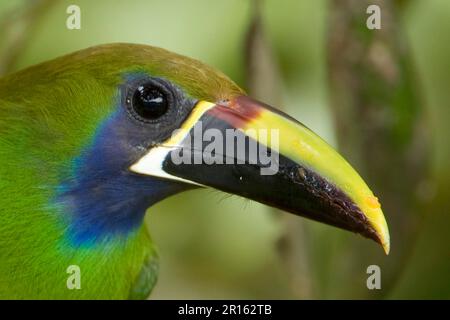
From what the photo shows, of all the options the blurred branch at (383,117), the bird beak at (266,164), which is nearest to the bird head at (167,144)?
the bird beak at (266,164)

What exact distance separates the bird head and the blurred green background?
57cm

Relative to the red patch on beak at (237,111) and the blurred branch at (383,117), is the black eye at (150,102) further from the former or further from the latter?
the blurred branch at (383,117)

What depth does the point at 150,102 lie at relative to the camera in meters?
3.38

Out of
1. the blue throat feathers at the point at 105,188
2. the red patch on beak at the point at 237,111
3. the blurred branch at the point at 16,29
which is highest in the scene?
the blurred branch at the point at 16,29

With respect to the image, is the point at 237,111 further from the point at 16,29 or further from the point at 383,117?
the point at 16,29

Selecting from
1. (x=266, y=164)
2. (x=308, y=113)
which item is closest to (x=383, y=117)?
(x=266, y=164)

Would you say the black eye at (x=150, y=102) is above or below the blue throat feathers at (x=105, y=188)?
above

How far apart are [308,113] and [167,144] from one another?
1862mm

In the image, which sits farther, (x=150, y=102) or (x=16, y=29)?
(x=16, y=29)

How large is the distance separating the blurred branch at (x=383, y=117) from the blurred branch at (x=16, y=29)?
1.09 metres

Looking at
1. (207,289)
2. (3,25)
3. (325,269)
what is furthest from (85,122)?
(207,289)

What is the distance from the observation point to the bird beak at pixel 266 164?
326 cm
